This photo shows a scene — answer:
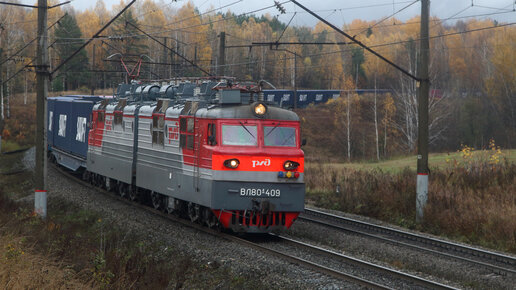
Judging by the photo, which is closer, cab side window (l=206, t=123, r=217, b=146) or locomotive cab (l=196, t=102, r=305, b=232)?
locomotive cab (l=196, t=102, r=305, b=232)

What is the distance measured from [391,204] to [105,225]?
8121 millimetres

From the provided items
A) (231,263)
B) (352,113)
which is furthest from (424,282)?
(352,113)

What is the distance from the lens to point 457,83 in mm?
72938

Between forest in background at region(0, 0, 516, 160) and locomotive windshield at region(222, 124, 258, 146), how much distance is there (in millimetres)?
31383

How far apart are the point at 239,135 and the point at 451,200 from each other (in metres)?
7.16

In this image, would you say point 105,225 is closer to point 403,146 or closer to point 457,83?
point 403,146

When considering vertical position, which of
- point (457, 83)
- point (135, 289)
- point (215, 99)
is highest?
point (457, 83)

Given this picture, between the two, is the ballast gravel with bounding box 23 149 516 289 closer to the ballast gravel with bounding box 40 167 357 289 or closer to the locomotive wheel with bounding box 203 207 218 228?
the ballast gravel with bounding box 40 167 357 289

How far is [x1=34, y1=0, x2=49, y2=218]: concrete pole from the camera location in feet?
56.3

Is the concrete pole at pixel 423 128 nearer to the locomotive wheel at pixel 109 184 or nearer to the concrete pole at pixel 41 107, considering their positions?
the concrete pole at pixel 41 107

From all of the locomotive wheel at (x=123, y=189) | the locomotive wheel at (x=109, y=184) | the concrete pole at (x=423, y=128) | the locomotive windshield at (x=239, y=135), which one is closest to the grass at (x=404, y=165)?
the concrete pole at (x=423, y=128)

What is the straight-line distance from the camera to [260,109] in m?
13.8

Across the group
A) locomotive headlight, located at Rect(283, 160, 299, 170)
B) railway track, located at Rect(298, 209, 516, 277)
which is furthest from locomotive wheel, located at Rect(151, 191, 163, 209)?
locomotive headlight, located at Rect(283, 160, 299, 170)

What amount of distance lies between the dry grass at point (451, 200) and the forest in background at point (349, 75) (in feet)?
81.9
